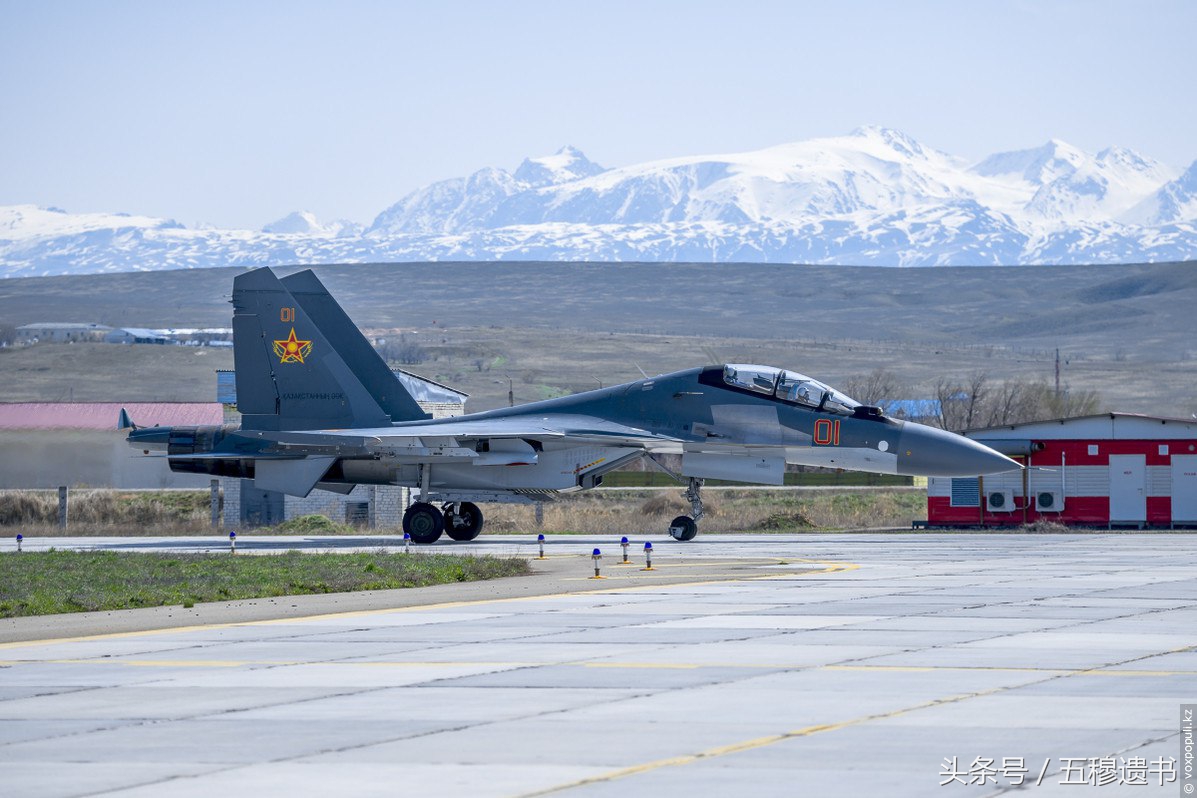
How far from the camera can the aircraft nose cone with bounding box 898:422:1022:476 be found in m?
29.6

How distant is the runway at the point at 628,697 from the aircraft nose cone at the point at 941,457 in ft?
34.0

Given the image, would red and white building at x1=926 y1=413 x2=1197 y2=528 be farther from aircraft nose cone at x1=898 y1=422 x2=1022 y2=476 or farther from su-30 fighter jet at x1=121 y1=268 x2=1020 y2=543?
su-30 fighter jet at x1=121 y1=268 x2=1020 y2=543

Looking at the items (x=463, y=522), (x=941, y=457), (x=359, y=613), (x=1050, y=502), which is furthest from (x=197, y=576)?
(x=1050, y=502)

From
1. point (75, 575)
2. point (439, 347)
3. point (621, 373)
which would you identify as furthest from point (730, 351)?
point (75, 575)

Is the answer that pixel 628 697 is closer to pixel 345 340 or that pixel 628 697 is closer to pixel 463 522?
pixel 463 522

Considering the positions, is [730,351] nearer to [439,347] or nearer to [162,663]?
[439,347]

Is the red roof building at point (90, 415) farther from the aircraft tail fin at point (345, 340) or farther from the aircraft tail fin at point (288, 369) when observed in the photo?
the aircraft tail fin at point (288, 369)

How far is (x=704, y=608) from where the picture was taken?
17.2 metres

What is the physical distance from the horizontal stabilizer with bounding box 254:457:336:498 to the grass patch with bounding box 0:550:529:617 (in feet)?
16.3

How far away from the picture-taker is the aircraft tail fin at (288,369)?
105 feet

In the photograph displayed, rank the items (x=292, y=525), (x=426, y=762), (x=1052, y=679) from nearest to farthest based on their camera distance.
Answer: (x=426, y=762), (x=1052, y=679), (x=292, y=525)

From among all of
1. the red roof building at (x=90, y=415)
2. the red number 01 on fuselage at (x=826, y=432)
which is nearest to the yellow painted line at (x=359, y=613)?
the red number 01 on fuselage at (x=826, y=432)

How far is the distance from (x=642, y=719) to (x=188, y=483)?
53.7 metres

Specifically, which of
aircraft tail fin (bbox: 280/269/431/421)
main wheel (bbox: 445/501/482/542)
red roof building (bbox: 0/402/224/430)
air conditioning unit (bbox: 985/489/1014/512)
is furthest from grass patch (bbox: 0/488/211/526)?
air conditioning unit (bbox: 985/489/1014/512)
